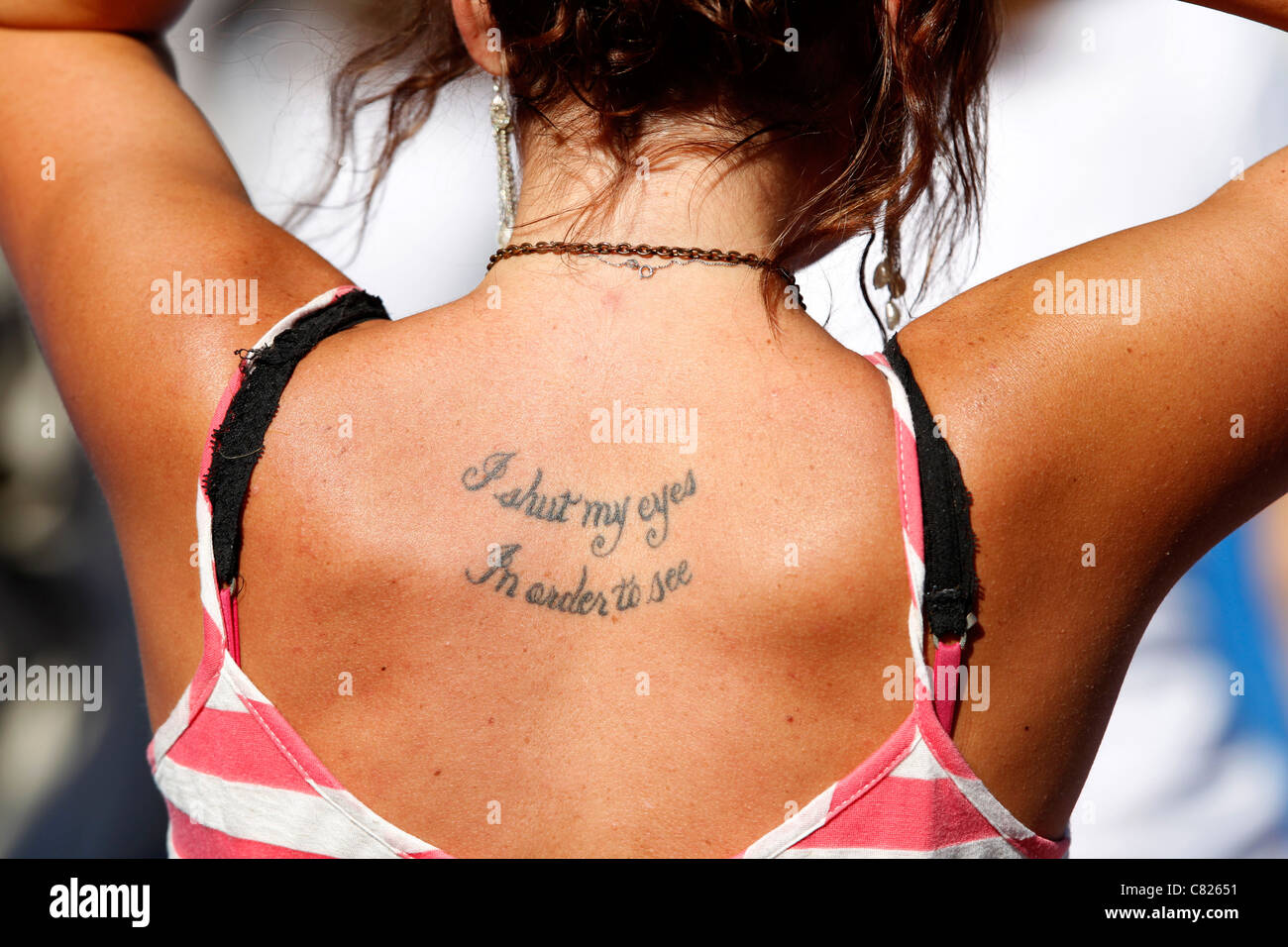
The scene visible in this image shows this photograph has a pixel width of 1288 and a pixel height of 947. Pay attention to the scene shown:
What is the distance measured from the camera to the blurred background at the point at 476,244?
83.8 inches

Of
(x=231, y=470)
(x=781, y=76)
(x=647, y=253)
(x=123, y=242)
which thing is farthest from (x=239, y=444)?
(x=781, y=76)

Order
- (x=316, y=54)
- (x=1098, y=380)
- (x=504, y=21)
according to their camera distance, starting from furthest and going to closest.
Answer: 1. (x=316, y=54)
2. (x=504, y=21)
3. (x=1098, y=380)

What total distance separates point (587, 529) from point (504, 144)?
0.54m

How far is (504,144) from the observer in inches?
50.4

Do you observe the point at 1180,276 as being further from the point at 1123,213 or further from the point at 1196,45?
the point at 1196,45

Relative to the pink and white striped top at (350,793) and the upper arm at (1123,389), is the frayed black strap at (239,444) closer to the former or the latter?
the pink and white striped top at (350,793)

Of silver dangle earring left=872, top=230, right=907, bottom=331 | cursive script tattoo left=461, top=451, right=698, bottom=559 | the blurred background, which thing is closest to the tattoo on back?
cursive script tattoo left=461, top=451, right=698, bottom=559

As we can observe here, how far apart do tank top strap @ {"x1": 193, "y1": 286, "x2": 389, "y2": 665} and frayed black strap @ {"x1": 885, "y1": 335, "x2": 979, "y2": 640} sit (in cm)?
65

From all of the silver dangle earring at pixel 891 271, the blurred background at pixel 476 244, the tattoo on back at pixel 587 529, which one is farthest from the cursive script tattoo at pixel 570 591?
the blurred background at pixel 476 244

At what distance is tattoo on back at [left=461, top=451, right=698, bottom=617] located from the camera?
102 centimetres

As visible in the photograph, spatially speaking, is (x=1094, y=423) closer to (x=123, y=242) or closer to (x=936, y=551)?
(x=936, y=551)

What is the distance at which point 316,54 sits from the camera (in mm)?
2137

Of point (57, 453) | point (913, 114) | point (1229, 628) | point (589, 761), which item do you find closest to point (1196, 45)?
point (1229, 628)

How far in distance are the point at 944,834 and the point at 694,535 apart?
395 mm
